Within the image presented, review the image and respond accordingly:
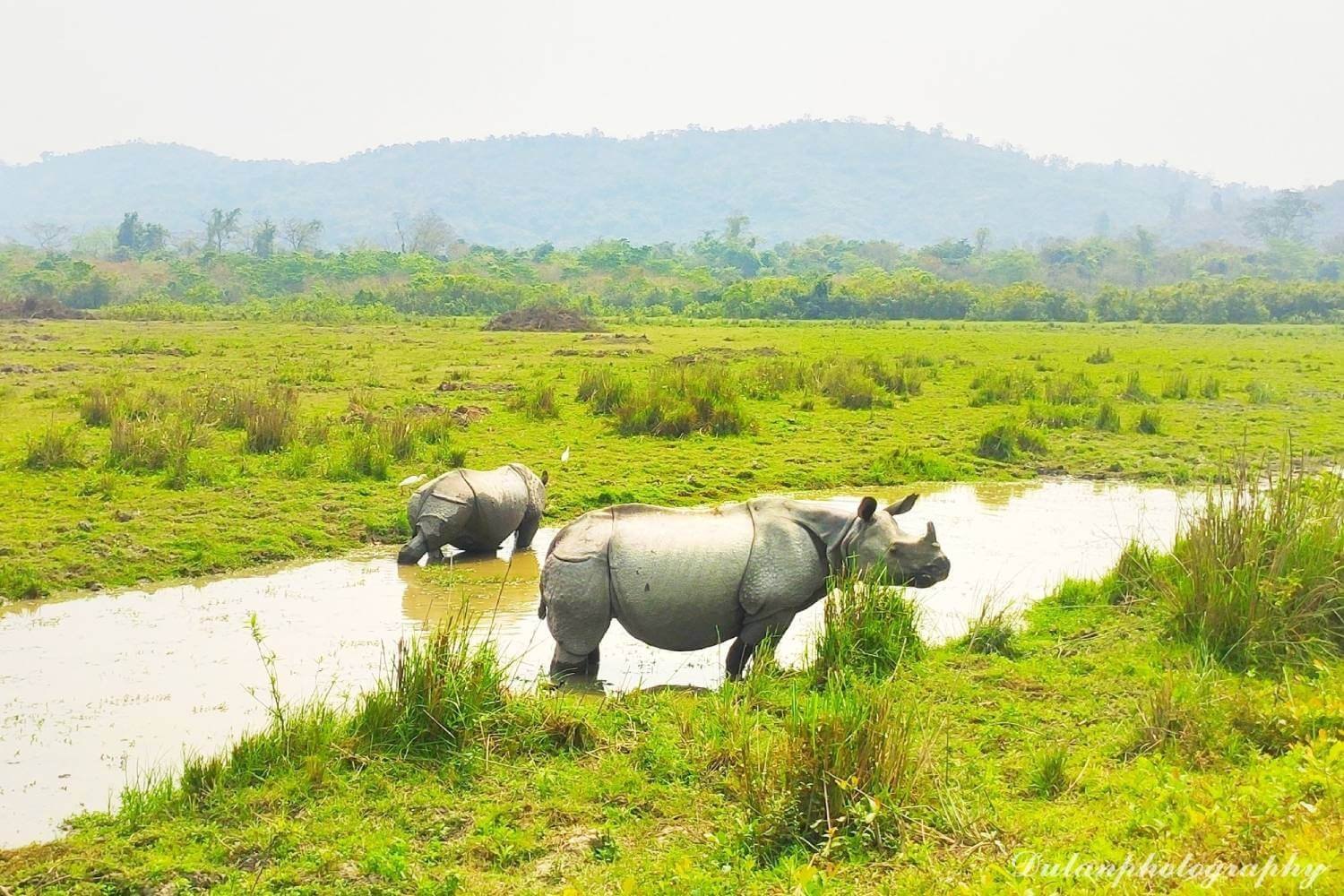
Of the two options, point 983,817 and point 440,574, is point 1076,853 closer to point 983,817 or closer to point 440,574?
point 983,817

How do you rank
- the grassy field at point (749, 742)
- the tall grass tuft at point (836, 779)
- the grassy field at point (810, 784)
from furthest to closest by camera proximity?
the tall grass tuft at point (836, 779)
the grassy field at point (749, 742)
the grassy field at point (810, 784)

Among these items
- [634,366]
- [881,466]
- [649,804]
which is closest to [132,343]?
[634,366]

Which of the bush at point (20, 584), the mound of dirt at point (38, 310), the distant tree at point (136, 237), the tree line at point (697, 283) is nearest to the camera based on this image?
the bush at point (20, 584)

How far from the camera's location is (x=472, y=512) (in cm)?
1152

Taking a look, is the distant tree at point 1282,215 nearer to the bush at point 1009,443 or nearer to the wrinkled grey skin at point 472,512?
the bush at point 1009,443

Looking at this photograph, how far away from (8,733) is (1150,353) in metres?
33.4

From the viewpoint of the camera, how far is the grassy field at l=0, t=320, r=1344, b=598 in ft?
39.8

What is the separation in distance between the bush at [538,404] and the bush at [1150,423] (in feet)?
31.8

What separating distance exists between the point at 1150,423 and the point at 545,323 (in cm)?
2973

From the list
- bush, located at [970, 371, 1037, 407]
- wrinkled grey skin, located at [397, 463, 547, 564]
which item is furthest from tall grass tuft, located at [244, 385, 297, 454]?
bush, located at [970, 371, 1037, 407]

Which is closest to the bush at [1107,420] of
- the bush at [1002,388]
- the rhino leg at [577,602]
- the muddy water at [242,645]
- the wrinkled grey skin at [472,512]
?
the bush at [1002,388]

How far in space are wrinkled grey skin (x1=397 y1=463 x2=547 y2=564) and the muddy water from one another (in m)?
0.25

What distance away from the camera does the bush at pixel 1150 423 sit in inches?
771

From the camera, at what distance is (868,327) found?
48.1m
